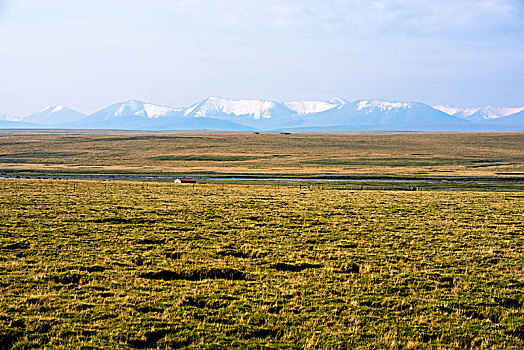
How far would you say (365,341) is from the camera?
9.30 metres

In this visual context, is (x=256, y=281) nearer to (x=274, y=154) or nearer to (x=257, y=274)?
(x=257, y=274)

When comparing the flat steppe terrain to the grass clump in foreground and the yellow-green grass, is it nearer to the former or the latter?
the grass clump in foreground

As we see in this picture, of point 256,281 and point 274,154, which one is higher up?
point 274,154

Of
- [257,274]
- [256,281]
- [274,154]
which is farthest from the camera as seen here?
[274,154]

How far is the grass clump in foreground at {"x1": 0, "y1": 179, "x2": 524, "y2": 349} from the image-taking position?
953cm

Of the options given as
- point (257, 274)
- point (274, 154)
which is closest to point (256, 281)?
point (257, 274)

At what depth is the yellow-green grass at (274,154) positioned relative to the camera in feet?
289

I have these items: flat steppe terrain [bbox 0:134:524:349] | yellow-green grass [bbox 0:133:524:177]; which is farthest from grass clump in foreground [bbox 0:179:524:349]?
yellow-green grass [bbox 0:133:524:177]

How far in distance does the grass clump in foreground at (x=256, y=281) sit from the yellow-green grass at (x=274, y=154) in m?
57.9

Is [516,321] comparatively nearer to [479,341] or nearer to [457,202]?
[479,341]

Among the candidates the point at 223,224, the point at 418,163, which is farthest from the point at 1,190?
the point at 418,163

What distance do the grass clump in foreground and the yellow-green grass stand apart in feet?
190

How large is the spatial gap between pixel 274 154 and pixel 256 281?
104312 millimetres

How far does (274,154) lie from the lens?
11725 cm
